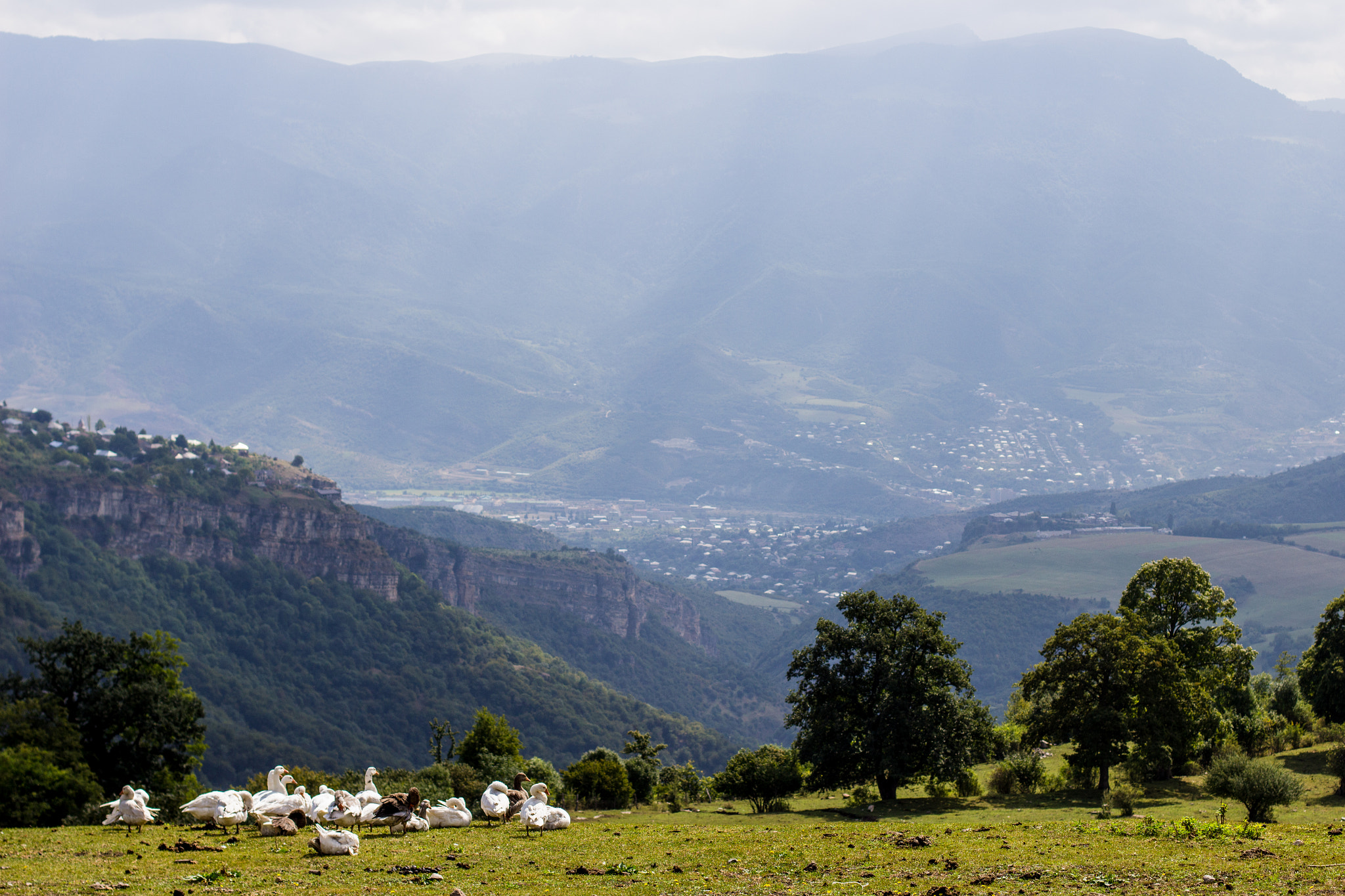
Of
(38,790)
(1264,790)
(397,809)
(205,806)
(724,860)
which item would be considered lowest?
(38,790)

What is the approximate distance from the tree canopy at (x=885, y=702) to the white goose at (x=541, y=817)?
1713 cm

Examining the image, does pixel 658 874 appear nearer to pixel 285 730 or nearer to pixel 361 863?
pixel 361 863

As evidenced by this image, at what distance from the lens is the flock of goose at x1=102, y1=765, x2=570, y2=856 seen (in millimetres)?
31328

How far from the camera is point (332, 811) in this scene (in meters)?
32.5

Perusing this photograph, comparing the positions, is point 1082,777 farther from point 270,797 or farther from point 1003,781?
point 270,797

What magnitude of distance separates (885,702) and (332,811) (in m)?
24.7

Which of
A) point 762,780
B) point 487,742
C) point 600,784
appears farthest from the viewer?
point 487,742

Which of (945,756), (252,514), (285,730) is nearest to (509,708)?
(285,730)

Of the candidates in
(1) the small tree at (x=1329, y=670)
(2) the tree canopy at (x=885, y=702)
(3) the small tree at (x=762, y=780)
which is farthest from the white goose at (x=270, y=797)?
(1) the small tree at (x=1329, y=670)

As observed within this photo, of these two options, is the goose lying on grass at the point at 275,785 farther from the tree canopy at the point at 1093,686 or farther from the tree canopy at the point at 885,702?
the tree canopy at the point at 1093,686

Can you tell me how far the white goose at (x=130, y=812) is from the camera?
103 feet

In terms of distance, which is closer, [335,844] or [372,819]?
[335,844]

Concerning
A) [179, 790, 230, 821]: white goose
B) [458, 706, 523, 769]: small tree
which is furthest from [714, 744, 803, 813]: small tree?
[179, 790, 230, 821]: white goose

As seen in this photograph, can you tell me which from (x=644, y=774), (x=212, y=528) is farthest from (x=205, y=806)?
(x=212, y=528)
